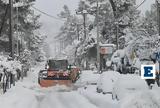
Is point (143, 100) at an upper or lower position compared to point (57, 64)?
lower

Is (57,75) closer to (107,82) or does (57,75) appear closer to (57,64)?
(57,64)

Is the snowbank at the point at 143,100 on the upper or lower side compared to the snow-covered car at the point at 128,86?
lower

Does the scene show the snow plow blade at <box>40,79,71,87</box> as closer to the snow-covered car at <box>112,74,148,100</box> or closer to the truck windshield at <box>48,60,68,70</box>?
the truck windshield at <box>48,60,68,70</box>

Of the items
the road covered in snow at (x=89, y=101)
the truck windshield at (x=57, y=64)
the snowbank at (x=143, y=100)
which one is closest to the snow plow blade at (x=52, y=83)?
the road covered in snow at (x=89, y=101)

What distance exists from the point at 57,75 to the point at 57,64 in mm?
3759

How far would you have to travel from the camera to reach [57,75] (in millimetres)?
40688

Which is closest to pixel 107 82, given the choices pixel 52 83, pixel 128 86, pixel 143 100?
pixel 128 86

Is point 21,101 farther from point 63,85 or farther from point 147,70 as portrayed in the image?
point 63,85

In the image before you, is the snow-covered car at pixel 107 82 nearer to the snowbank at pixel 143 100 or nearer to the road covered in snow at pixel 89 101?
the road covered in snow at pixel 89 101

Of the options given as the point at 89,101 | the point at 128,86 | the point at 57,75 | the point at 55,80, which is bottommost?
the point at 89,101

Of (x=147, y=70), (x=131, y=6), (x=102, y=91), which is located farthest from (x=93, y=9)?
(x=147, y=70)

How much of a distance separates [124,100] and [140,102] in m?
0.59

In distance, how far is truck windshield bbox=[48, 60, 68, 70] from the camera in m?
43.8

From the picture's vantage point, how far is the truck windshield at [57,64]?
43750mm
